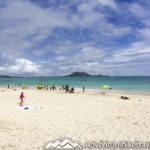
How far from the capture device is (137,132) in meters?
6.83

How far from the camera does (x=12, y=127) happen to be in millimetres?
7074

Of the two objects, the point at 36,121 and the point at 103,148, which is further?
the point at 36,121

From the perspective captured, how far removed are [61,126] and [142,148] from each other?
402 centimetres

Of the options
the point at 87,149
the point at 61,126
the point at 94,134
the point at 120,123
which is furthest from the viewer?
the point at 120,123

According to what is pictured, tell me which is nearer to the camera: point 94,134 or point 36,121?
point 94,134

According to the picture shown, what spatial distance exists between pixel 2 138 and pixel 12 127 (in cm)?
138

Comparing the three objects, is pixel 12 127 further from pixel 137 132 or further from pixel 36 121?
pixel 137 132

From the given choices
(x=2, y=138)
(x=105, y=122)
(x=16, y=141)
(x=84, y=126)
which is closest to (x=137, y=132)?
(x=105, y=122)

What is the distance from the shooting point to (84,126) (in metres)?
7.65

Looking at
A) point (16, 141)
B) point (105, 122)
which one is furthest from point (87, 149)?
point (105, 122)

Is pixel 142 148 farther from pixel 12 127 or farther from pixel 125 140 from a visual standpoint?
pixel 12 127

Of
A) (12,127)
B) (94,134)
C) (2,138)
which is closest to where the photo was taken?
(2,138)

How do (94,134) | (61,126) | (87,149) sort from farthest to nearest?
1. (61,126)
2. (94,134)
3. (87,149)

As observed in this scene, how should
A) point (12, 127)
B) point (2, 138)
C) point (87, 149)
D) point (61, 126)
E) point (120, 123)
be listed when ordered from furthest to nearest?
point (120, 123) < point (61, 126) < point (12, 127) < point (2, 138) < point (87, 149)
